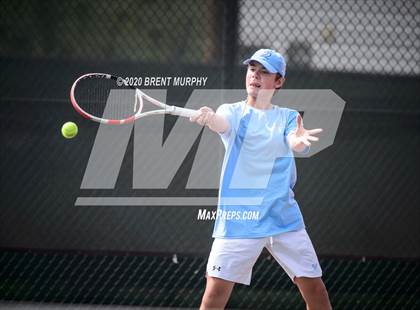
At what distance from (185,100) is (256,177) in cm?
117

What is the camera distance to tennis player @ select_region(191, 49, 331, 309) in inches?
143

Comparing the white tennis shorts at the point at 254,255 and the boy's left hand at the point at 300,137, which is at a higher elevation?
the boy's left hand at the point at 300,137

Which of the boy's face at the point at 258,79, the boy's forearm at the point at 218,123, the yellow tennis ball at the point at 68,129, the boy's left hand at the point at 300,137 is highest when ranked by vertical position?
the boy's face at the point at 258,79

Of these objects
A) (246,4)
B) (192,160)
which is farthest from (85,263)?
(246,4)

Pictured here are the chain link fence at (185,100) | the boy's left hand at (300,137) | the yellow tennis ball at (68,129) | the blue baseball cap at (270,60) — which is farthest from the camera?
the chain link fence at (185,100)

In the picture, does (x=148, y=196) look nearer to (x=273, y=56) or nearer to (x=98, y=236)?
(x=98, y=236)

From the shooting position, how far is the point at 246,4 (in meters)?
4.79

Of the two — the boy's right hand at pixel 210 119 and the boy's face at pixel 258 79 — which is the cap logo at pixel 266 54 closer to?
the boy's face at pixel 258 79

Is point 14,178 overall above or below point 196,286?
above

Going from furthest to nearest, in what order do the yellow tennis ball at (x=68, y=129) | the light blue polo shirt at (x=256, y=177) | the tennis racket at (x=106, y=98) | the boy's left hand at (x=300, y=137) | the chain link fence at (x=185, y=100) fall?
1. the chain link fence at (x=185, y=100)
2. the tennis racket at (x=106, y=98)
3. the yellow tennis ball at (x=68, y=129)
4. the light blue polo shirt at (x=256, y=177)
5. the boy's left hand at (x=300, y=137)

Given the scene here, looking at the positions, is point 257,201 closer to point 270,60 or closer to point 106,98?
point 270,60

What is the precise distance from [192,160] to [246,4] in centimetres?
101

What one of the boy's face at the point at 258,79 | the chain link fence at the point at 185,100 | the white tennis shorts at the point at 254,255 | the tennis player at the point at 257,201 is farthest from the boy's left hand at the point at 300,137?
the chain link fence at the point at 185,100

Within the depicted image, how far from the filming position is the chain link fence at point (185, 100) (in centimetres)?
478
